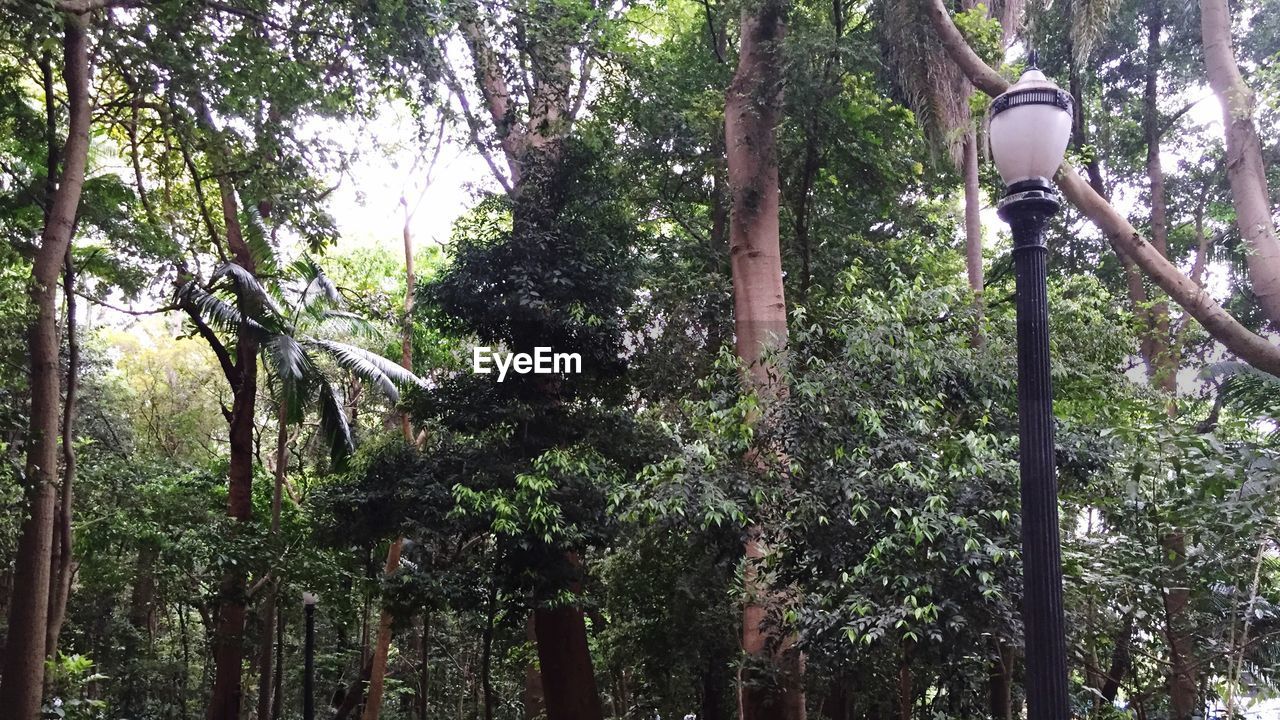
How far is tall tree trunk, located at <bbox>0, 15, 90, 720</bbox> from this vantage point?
6984 mm

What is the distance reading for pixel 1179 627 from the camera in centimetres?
590

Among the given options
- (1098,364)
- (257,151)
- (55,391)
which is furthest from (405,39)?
(1098,364)

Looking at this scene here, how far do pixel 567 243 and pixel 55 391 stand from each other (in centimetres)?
496

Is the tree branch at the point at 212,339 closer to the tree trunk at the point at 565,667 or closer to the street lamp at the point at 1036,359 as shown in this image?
the tree trunk at the point at 565,667

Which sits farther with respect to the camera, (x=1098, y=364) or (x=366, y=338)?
(x=366, y=338)

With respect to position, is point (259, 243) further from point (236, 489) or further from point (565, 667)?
point (565, 667)

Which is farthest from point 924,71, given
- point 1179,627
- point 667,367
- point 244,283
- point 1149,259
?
point 244,283

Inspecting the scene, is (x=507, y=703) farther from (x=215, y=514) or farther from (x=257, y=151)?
(x=257, y=151)

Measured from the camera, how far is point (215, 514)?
1178cm

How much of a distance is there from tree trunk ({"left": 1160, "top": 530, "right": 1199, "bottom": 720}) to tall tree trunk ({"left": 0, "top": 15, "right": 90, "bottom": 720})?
8.14 metres

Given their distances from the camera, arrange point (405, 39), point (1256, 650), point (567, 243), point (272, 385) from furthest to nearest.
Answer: point (272, 385)
point (567, 243)
point (405, 39)
point (1256, 650)

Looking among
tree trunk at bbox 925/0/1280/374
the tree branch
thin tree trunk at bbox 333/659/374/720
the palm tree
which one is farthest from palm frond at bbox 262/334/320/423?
tree trunk at bbox 925/0/1280/374

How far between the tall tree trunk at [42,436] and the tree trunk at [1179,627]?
8142 mm

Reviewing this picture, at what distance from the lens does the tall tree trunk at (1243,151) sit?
8.92 m
